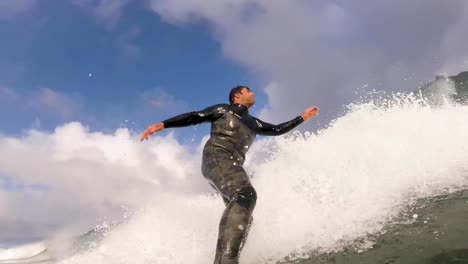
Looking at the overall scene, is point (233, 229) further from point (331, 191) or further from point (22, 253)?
point (22, 253)

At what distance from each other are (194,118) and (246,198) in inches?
61.5

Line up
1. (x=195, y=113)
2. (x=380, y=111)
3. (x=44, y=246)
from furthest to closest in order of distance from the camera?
(x=44, y=246), (x=380, y=111), (x=195, y=113)

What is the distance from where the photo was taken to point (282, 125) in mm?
6359

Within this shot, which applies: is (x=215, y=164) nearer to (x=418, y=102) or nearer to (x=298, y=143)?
(x=298, y=143)

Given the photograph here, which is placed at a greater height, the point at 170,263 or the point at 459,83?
the point at 459,83

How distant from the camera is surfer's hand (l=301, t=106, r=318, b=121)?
6590 mm

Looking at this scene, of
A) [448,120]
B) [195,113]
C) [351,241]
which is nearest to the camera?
[351,241]

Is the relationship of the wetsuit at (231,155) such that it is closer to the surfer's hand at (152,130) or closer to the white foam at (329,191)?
the surfer's hand at (152,130)

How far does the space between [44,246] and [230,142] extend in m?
16.6

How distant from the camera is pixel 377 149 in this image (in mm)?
8625

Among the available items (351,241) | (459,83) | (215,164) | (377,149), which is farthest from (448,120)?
(459,83)

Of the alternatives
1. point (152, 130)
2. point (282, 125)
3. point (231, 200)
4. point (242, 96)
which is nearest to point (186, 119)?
point (152, 130)

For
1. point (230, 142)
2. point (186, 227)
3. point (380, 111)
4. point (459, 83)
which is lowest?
point (186, 227)

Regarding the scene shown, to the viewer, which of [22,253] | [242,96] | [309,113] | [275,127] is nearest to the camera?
[242,96]
